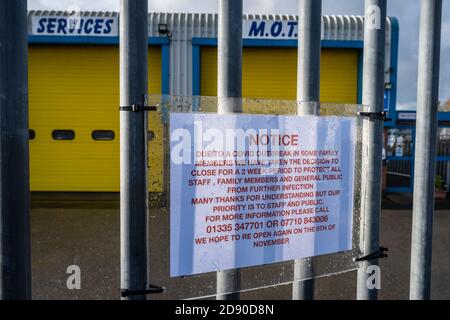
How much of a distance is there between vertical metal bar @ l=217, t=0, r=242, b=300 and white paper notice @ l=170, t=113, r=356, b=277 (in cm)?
8

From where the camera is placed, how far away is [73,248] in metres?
6.18

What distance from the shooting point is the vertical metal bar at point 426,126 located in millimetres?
2471

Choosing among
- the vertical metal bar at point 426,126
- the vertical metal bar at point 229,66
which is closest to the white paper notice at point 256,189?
the vertical metal bar at point 229,66

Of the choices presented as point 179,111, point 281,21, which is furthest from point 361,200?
point 281,21

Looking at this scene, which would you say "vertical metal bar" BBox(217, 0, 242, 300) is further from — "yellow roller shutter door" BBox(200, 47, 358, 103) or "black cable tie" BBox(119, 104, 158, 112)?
"yellow roller shutter door" BBox(200, 47, 358, 103)

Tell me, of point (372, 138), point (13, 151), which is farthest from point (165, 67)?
point (13, 151)

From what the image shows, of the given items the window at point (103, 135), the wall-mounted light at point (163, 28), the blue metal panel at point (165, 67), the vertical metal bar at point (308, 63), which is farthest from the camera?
the window at point (103, 135)

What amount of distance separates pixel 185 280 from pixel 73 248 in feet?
15.9

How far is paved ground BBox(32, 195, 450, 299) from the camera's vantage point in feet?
6.61

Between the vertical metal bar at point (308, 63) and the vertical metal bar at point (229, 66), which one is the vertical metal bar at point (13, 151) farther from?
the vertical metal bar at point (308, 63)

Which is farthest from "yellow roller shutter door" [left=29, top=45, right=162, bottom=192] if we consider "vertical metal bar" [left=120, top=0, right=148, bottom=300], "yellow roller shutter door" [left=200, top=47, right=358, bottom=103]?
"vertical metal bar" [left=120, top=0, right=148, bottom=300]

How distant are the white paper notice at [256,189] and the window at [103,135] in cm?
951
